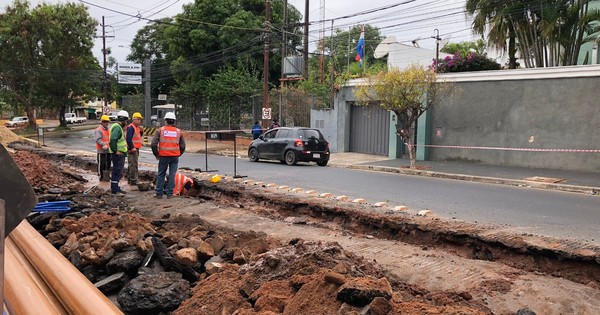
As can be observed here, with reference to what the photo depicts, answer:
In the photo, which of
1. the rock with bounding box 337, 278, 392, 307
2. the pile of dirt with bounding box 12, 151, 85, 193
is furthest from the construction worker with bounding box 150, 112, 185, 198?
the rock with bounding box 337, 278, 392, 307

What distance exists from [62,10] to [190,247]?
1873 inches

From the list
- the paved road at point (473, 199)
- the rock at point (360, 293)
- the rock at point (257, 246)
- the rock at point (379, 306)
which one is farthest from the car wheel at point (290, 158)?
the rock at point (379, 306)

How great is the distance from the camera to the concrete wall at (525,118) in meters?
16.7

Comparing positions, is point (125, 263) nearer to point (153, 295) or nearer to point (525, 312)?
point (153, 295)

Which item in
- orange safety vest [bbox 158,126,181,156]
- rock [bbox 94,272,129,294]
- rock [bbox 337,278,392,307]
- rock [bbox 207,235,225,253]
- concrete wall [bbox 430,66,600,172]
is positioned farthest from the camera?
concrete wall [bbox 430,66,600,172]

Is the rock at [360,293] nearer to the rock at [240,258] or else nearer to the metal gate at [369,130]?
the rock at [240,258]

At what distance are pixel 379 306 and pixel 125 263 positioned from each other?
306cm

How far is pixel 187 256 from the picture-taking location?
515cm

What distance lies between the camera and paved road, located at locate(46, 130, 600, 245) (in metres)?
8.21

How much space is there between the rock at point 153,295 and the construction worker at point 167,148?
5.25 meters

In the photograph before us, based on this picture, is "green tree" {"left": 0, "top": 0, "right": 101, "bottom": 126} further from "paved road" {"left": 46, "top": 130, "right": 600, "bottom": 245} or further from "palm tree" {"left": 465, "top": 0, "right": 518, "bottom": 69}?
"palm tree" {"left": 465, "top": 0, "right": 518, "bottom": 69}

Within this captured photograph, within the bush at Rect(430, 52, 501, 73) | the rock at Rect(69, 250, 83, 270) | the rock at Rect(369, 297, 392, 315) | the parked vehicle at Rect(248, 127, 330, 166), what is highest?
the bush at Rect(430, 52, 501, 73)

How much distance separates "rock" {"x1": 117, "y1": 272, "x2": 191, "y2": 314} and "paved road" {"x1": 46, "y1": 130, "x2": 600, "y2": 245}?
4.90 metres

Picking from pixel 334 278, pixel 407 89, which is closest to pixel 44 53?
pixel 407 89
